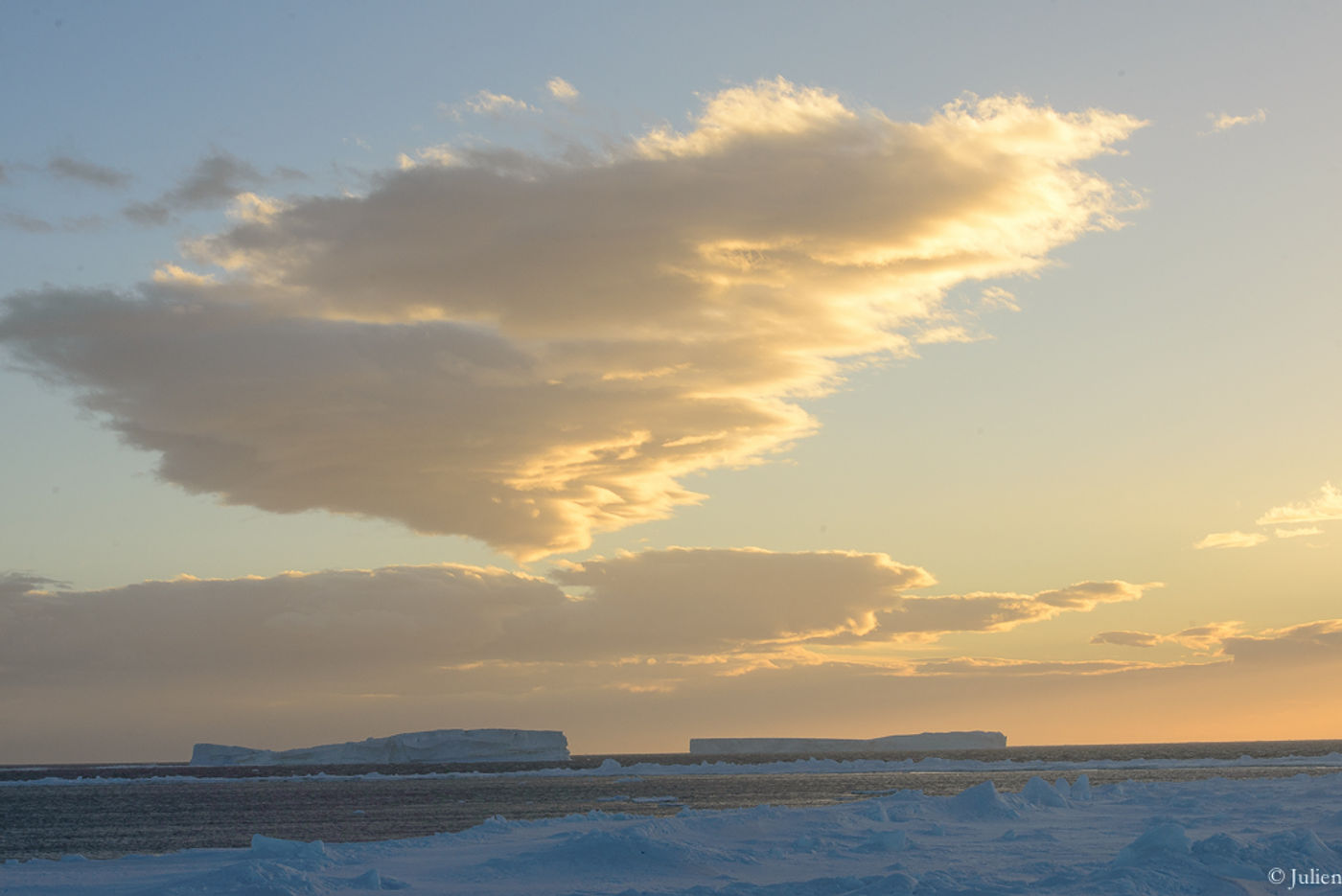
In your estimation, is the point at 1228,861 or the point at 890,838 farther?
the point at 890,838

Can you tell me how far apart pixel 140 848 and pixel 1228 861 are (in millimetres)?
44421

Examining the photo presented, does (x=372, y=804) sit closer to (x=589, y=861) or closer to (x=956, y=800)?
(x=956, y=800)

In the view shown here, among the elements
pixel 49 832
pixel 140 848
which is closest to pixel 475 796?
pixel 49 832

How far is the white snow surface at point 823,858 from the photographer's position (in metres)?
22.7

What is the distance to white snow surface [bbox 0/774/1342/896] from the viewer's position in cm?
2267

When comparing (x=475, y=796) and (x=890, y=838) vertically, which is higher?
(x=890, y=838)

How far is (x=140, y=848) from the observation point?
4909cm

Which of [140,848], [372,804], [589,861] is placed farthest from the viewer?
[372,804]

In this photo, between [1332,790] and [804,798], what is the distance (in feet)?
127

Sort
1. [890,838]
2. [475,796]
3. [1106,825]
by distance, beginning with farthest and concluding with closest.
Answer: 1. [475,796]
2. [1106,825]
3. [890,838]

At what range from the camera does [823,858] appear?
28641 mm

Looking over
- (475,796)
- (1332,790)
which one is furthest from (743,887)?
(475,796)

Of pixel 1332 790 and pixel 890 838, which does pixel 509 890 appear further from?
pixel 1332 790

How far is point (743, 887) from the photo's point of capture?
22953 millimetres
